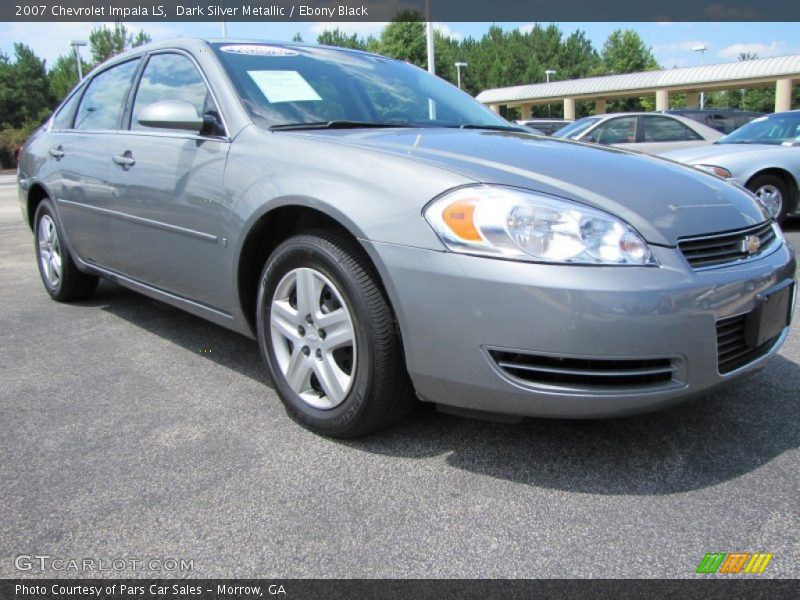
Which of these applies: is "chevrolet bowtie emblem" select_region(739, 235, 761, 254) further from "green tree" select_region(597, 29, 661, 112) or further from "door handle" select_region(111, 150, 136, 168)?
"green tree" select_region(597, 29, 661, 112)

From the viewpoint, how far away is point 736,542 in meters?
1.93

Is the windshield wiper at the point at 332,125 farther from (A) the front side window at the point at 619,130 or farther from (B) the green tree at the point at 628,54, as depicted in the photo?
(B) the green tree at the point at 628,54

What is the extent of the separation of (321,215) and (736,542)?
169 cm

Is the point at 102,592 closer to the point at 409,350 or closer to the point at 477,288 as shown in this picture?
the point at 409,350

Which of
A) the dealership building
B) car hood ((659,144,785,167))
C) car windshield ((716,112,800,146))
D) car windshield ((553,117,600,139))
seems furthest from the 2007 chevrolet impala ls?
the dealership building

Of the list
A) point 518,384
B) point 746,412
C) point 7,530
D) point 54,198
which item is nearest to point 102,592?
point 7,530

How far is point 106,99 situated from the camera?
4.13 m

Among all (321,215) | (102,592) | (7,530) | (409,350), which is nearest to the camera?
(102,592)

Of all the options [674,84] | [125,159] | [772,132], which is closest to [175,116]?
[125,159]

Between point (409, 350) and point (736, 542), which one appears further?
point (409, 350)

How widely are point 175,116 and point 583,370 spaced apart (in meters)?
1.99

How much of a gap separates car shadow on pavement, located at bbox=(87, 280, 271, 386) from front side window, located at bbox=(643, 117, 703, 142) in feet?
30.0

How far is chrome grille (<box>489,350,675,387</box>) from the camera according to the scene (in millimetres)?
2131

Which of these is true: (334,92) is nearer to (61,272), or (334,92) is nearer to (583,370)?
(583,370)
